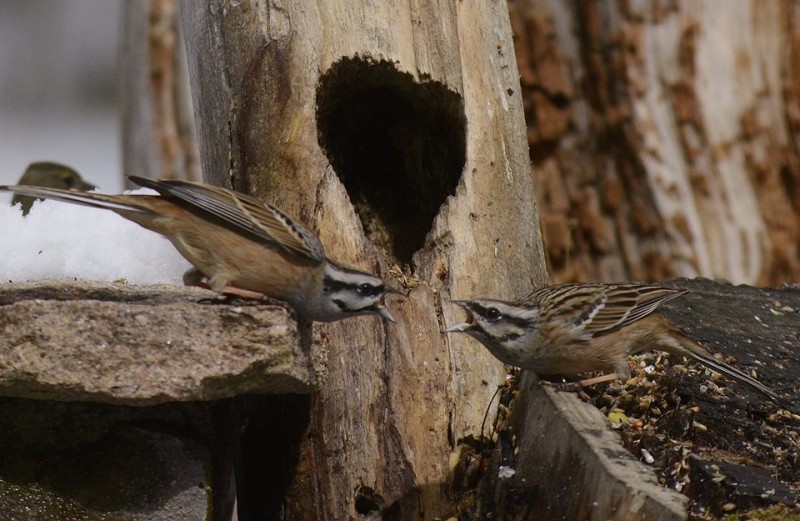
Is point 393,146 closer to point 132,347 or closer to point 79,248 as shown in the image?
point 79,248

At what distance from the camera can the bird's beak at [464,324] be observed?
16.3 feet

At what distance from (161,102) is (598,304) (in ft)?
19.6

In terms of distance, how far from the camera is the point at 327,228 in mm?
5176

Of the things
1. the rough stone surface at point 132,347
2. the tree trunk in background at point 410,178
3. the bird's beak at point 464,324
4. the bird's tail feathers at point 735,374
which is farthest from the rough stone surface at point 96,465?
the bird's tail feathers at point 735,374

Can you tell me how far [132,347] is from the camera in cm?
407

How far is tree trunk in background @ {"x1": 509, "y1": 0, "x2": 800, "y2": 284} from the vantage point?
29.9 feet

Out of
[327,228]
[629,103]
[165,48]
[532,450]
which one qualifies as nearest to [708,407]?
[532,450]

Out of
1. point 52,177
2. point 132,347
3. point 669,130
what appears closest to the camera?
point 132,347

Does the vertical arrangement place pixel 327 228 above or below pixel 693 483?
above

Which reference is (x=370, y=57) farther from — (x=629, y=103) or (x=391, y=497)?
(x=629, y=103)

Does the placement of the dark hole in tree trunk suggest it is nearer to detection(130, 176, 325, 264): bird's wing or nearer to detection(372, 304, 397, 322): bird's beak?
detection(130, 176, 325, 264): bird's wing

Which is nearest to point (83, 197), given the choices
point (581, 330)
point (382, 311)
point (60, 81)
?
point (382, 311)

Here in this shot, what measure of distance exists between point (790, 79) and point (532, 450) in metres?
5.65

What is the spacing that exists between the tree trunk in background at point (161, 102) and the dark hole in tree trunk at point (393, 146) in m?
4.41
